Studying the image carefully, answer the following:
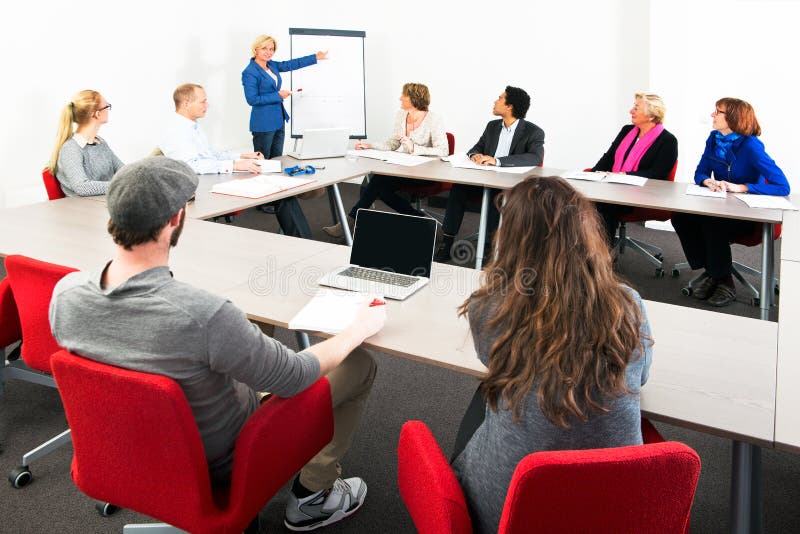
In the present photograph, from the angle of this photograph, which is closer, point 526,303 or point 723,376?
point 526,303

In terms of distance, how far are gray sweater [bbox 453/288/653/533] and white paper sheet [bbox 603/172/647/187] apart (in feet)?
9.57

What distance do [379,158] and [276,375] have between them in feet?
11.6

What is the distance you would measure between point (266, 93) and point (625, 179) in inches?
129

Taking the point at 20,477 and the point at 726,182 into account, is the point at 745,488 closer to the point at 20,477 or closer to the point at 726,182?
the point at 20,477

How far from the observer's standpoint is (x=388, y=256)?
2.43 meters

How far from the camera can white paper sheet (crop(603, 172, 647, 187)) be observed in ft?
13.8

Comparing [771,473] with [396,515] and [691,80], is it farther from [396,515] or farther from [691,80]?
[691,80]

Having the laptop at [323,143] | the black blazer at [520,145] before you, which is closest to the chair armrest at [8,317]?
the laptop at [323,143]

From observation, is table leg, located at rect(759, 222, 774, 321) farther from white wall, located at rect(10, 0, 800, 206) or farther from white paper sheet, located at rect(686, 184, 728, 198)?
white wall, located at rect(10, 0, 800, 206)

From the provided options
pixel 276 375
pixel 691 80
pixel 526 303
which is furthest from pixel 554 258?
pixel 691 80

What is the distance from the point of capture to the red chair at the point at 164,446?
1.37 meters

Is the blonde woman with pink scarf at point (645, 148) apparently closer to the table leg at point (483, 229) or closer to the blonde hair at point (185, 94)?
the table leg at point (483, 229)

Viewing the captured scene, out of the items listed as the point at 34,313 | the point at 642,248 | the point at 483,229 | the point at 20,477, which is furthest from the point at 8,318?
the point at 642,248

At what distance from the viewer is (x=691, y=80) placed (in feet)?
17.5
